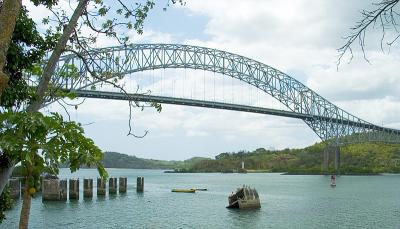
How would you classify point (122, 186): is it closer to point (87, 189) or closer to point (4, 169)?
point (87, 189)

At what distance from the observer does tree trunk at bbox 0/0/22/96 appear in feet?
19.0

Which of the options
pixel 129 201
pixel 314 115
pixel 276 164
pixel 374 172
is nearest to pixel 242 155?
pixel 276 164

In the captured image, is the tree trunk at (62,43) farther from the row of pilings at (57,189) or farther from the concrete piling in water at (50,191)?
the concrete piling in water at (50,191)

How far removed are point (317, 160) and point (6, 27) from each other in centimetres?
15986

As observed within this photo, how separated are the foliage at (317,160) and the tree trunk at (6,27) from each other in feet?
423

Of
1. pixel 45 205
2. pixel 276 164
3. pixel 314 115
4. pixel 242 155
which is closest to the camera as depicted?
pixel 45 205

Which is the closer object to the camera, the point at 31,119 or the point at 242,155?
the point at 31,119

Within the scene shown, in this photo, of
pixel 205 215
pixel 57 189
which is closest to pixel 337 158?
pixel 57 189

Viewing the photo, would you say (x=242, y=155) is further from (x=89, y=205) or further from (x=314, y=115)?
(x=89, y=205)

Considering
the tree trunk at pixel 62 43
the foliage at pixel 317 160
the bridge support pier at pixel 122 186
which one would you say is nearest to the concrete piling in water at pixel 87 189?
the bridge support pier at pixel 122 186

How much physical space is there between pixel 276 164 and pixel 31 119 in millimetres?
177027

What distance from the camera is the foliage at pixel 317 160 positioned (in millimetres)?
143625

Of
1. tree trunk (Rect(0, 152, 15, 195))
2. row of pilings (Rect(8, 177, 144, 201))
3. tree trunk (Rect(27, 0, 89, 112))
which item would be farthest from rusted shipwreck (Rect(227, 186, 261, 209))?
tree trunk (Rect(27, 0, 89, 112))

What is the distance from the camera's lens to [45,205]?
44.8 m
